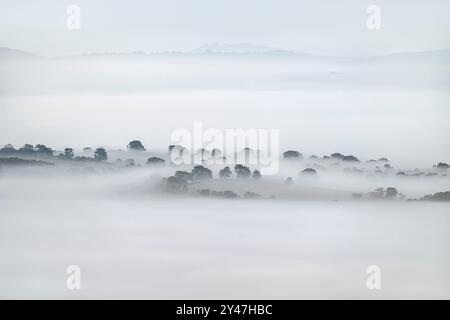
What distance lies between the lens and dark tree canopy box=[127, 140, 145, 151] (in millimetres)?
4348

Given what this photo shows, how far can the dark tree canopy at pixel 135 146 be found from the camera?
4.35 m

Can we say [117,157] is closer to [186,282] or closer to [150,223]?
[150,223]

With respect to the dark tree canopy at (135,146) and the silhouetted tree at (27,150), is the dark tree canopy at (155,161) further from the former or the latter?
the silhouetted tree at (27,150)

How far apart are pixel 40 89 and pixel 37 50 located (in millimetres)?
180

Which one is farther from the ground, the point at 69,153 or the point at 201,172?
the point at 69,153

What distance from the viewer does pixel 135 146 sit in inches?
171

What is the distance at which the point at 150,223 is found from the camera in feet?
14.1
